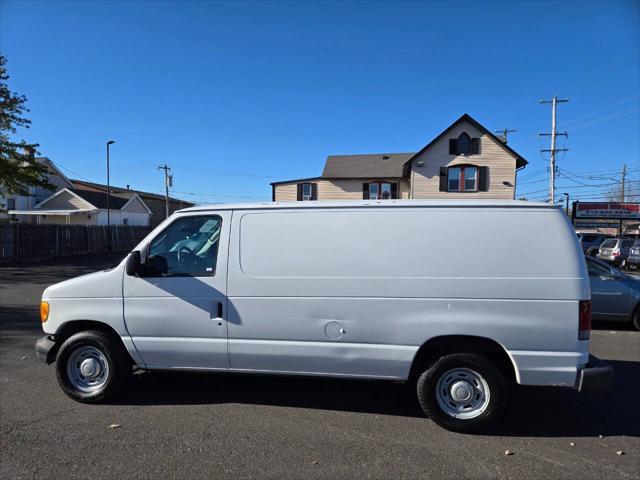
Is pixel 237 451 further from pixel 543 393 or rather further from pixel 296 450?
pixel 543 393

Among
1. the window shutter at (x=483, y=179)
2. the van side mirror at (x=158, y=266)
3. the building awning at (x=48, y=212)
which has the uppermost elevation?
the window shutter at (x=483, y=179)

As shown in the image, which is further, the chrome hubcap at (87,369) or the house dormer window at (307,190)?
the house dormer window at (307,190)

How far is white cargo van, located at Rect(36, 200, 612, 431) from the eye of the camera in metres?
3.44

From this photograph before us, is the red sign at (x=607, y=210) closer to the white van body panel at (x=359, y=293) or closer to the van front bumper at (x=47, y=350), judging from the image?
the white van body panel at (x=359, y=293)

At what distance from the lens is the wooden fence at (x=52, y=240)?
19.7 meters

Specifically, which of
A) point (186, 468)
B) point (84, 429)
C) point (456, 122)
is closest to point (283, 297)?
point (186, 468)

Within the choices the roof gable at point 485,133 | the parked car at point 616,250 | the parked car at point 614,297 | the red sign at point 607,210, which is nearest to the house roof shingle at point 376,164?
the roof gable at point 485,133

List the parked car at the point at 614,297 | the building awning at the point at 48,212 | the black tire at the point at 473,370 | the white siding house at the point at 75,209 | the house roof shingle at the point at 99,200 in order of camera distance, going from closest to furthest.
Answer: the black tire at the point at 473,370 < the parked car at the point at 614,297 < the building awning at the point at 48,212 < the white siding house at the point at 75,209 < the house roof shingle at the point at 99,200

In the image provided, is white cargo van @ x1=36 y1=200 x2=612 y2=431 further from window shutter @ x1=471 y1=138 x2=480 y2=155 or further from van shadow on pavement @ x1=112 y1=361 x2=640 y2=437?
window shutter @ x1=471 y1=138 x2=480 y2=155

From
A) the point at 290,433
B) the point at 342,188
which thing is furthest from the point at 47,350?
the point at 342,188

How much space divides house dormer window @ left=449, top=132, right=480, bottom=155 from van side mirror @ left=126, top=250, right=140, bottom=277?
28.4 m

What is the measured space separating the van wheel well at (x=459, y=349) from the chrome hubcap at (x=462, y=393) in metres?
0.18

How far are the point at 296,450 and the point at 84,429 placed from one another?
6.28 ft

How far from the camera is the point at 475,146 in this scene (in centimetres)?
2880
